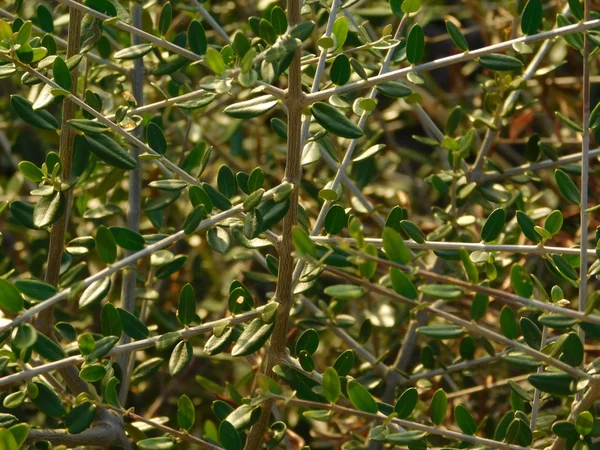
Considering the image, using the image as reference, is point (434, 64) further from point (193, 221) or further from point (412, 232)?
point (193, 221)

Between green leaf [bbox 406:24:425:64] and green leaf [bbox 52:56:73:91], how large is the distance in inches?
16.7

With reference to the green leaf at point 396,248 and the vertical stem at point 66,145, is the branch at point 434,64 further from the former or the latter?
the vertical stem at point 66,145

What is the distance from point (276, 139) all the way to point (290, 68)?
3.80ft

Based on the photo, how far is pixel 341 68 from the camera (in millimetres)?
978

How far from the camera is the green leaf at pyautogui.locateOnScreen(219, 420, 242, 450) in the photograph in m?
1.01

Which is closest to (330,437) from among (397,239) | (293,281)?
(293,281)

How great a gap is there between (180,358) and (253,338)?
10 centimetres

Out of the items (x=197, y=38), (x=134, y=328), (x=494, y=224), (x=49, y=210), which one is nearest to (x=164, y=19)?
(x=197, y=38)

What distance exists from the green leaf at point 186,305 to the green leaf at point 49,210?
18cm

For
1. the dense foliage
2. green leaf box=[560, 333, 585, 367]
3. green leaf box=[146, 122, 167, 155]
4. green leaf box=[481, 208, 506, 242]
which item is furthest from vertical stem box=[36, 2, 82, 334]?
green leaf box=[560, 333, 585, 367]

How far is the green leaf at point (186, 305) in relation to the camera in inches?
42.7

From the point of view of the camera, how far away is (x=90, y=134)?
1.04 metres

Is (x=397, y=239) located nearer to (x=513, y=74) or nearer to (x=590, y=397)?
(x=590, y=397)

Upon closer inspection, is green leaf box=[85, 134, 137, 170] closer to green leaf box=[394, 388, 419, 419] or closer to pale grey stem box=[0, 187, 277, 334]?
pale grey stem box=[0, 187, 277, 334]
